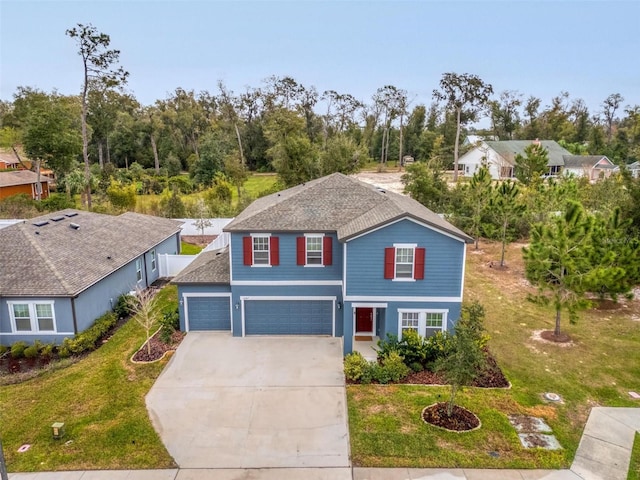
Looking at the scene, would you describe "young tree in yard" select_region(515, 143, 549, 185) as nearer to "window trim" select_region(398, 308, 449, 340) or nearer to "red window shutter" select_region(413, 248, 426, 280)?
"window trim" select_region(398, 308, 449, 340)

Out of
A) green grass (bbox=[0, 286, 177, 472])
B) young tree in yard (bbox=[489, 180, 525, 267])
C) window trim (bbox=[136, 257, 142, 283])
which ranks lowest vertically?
green grass (bbox=[0, 286, 177, 472])

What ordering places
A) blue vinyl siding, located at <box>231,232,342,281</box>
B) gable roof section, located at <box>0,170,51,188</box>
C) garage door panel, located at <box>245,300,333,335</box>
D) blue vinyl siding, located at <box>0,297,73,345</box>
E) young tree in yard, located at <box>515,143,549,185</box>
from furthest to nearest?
gable roof section, located at <box>0,170,51,188</box>, young tree in yard, located at <box>515,143,549,185</box>, garage door panel, located at <box>245,300,333,335</box>, blue vinyl siding, located at <box>231,232,342,281</box>, blue vinyl siding, located at <box>0,297,73,345</box>

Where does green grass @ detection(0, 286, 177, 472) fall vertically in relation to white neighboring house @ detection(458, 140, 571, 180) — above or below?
below

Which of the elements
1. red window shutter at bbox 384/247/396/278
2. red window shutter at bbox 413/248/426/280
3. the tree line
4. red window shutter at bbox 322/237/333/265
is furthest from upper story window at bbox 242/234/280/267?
the tree line

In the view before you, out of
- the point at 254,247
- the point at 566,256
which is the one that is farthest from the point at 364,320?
the point at 566,256

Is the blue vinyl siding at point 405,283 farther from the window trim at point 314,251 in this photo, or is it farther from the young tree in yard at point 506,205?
the young tree in yard at point 506,205

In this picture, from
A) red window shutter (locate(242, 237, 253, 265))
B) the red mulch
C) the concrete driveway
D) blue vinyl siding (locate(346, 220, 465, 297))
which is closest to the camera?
the concrete driveway

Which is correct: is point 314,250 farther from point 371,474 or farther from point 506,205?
point 506,205

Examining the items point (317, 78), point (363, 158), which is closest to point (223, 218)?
point (363, 158)
